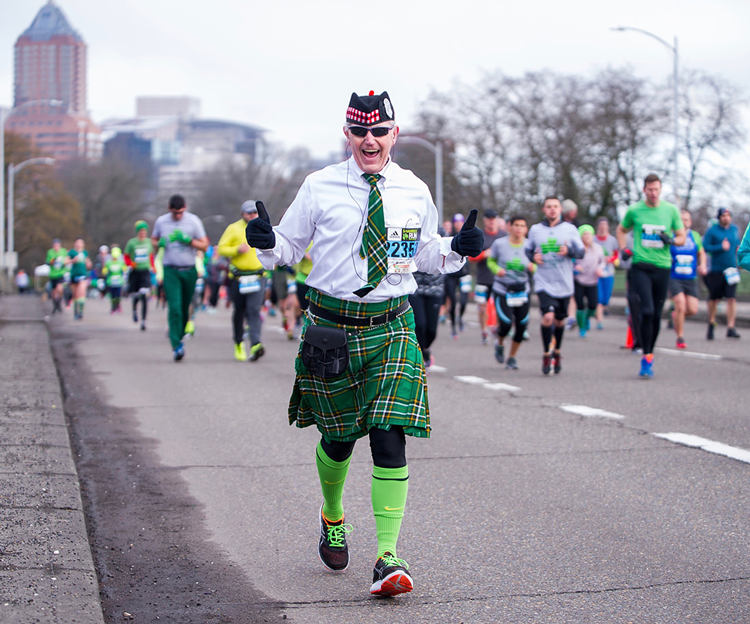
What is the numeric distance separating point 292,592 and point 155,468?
8.56 ft

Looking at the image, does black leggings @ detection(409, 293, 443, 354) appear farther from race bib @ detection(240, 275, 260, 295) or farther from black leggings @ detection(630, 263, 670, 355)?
race bib @ detection(240, 275, 260, 295)

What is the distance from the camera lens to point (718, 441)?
7.17 metres

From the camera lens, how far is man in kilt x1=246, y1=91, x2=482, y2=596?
4129 mm

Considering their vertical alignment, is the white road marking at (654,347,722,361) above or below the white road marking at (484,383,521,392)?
below

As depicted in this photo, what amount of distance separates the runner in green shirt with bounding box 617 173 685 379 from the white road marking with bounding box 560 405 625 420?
7.27 ft

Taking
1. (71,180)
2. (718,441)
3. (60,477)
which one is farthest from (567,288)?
(71,180)

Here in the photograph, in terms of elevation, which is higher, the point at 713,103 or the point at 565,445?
the point at 713,103

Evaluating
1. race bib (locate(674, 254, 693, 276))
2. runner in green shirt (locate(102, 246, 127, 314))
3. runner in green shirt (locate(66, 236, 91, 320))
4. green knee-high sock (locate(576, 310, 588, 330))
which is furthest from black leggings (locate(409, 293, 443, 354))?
runner in green shirt (locate(66, 236, 91, 320))

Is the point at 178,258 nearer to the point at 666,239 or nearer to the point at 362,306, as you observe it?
the point at 666,239

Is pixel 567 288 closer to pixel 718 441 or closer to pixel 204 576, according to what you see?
pixel 718 441

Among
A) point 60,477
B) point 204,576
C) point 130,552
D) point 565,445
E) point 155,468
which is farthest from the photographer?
point 565,445

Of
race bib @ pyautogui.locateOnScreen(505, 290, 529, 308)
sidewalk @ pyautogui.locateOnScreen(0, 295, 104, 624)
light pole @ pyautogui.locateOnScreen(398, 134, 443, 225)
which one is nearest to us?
sidewalk @ pyautogui.locateOnScreen(0, 295, 104, 624)

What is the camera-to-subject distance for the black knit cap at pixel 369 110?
4.23 metres

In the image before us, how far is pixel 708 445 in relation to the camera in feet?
23.0
